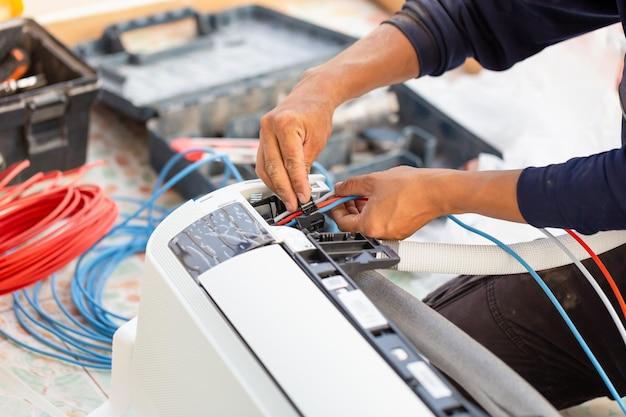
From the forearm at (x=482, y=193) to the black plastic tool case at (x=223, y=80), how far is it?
2.03ft

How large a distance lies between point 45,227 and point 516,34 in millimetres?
765

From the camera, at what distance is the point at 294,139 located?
1025mm

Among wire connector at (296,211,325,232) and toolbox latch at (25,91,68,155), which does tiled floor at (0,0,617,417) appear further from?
wire connector at (296,211,325,232)

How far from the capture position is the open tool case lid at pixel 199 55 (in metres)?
1.78

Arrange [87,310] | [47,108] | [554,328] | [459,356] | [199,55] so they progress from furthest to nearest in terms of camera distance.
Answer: [199,55], [47,108], [87,310], [554,328], [459,356]

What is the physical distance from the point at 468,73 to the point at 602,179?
1.27 metres

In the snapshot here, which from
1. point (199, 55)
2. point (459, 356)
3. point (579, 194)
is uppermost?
point (579, 194)

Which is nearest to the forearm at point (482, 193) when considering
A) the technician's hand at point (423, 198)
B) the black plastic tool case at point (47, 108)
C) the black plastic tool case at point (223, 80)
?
the technician's hand at point (423, 198)

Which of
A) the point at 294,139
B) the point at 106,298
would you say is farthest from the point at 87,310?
the point at 294,139

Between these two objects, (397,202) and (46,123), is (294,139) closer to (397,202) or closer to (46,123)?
(397,202)

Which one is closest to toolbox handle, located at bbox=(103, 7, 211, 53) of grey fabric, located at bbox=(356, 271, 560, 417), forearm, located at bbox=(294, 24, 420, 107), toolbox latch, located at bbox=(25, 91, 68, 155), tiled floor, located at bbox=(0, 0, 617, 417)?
tiled floor, located at bbox=(0, 0, 617, 417)

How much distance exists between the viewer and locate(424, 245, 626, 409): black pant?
44.8 inches

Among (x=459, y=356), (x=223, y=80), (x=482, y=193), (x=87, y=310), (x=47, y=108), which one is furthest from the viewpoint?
(x=223, y=80)

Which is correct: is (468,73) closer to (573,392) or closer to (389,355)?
(573,392)
